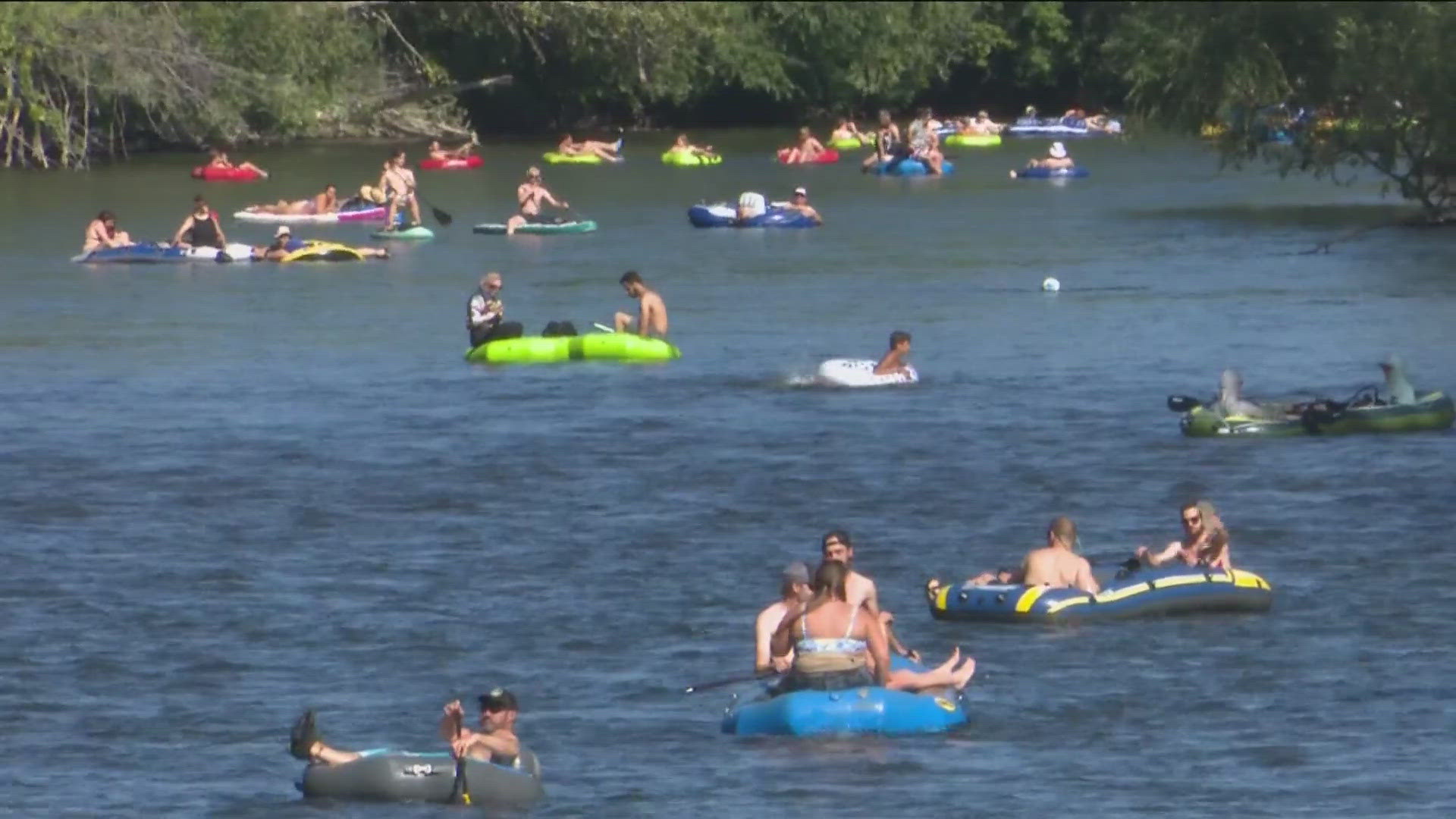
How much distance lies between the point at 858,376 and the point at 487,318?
438cm

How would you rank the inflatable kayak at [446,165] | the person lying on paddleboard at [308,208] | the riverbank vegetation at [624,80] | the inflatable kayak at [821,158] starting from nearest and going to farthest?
the riverbank vegetation at [624,80]
the person lying on paddleboard at [308,208]
the inflatable kayak at [446,165]
the inflatable kayak at [821,158]

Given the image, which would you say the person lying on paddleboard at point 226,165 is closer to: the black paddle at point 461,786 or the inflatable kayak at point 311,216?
the inflatable kayak at point 311,216

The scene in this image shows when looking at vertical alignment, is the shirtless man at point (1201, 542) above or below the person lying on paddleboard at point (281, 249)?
above

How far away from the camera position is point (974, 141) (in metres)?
71.1

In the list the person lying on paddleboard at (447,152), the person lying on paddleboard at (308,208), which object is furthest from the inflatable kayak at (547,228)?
the person lying on paddleboard at (447,152)

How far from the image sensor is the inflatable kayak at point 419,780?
13.7 metres

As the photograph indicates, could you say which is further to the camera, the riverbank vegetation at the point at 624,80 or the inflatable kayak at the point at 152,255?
the inflatable kayak at the point at 152,255

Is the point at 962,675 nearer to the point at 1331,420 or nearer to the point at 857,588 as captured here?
the point at 857,588

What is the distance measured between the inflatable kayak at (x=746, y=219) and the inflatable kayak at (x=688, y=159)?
582 inches

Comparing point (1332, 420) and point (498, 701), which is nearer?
point (498, 701)

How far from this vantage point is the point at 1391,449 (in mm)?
24875

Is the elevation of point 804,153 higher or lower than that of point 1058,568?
lower

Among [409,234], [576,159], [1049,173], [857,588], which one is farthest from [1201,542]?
[576,159]

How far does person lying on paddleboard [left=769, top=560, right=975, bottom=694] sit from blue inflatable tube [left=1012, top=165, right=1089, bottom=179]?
43.9 metres
